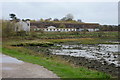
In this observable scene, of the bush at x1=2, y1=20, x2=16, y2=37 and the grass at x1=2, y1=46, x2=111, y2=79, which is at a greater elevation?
the bush at x1=2, y1=20, x2=16, y2=37

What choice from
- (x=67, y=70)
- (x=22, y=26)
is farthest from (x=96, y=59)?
(x=22, y=26)

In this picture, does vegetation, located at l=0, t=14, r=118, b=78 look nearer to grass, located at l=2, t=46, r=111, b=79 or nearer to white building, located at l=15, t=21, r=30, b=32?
grass, located at l=2, t=46, r=111, b=79

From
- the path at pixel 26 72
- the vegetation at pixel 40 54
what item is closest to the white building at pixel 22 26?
the vegetation at pixel 40 54

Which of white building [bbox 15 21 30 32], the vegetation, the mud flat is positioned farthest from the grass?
white building [bbox 15 21 30 32]

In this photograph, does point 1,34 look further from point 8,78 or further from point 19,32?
point 8,78

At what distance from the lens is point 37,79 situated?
338 inches

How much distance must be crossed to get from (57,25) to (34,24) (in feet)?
40.4

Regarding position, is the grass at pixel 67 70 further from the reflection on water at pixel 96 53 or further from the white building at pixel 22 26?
the white building at pixel 22 26

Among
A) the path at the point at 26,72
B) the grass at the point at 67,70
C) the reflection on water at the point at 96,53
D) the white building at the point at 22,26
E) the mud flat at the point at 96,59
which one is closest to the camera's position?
the path at the point at 26,72

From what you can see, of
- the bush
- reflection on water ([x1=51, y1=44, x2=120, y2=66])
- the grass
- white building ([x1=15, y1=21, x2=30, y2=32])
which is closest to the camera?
the grass

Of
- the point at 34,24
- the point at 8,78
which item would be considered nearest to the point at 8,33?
the point at 8,78

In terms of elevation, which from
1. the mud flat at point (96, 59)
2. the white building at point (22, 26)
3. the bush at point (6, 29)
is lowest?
the mud flat at point (96, 59)

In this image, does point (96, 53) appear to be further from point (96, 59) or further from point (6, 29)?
point (6, 29)

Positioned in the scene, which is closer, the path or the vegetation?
the path
